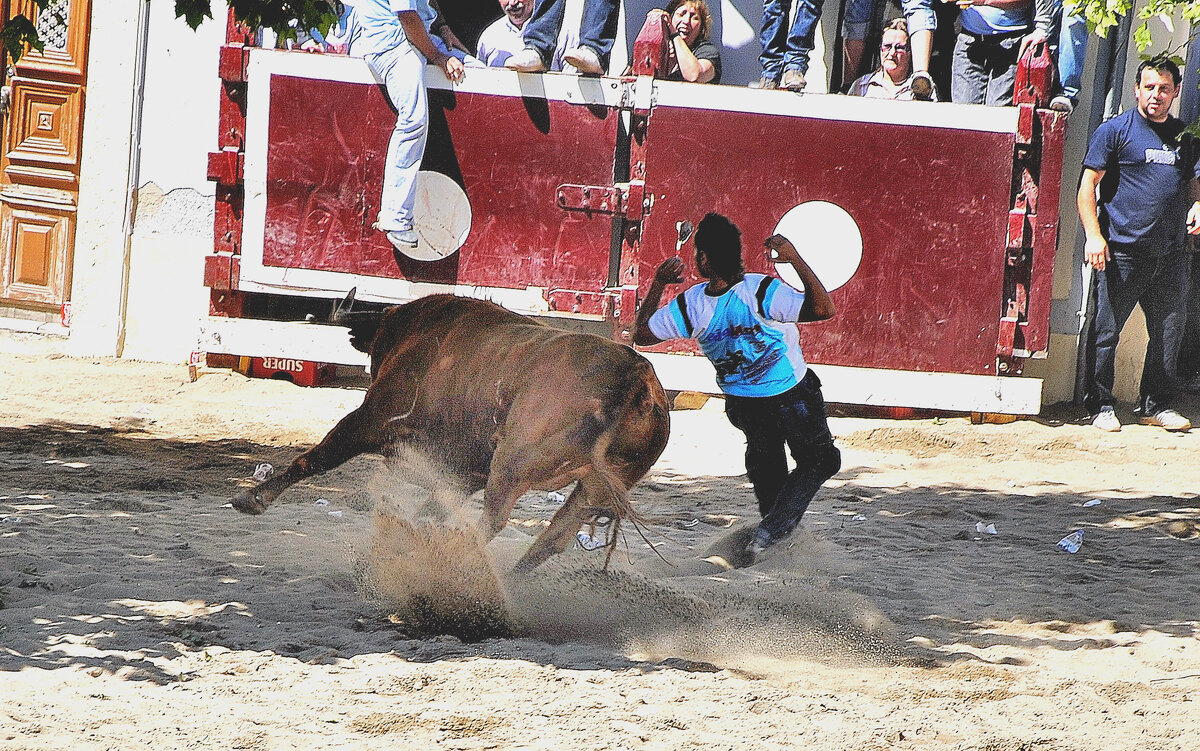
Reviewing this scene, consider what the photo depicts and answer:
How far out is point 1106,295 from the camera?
299 inches

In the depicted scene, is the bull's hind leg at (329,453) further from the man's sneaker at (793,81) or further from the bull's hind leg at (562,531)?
the man's sneaker at (793,81)

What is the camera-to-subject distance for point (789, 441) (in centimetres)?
425

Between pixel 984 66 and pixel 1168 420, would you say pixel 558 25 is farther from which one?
pixel 1168 420

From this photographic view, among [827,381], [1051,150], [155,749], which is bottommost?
[155,749]

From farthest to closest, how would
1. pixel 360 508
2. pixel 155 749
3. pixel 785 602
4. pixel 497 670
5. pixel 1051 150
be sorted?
pixel 1051 150, pixel 360 508, pixel 785 602, pixel 497 670, pixel 155 749

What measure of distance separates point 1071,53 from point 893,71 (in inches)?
41.9

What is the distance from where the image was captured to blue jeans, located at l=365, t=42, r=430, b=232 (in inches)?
286

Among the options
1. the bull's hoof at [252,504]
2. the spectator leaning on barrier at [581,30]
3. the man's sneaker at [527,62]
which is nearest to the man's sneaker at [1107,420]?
the spectator leaning on barrier at [581,30]

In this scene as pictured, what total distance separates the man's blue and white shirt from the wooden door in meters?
5.88

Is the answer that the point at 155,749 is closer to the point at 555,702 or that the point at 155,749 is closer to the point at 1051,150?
the point at 555,702

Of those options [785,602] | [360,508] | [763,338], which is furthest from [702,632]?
[360,508]

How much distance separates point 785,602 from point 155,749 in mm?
2128

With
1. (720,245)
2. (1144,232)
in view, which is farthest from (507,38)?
(720,245)

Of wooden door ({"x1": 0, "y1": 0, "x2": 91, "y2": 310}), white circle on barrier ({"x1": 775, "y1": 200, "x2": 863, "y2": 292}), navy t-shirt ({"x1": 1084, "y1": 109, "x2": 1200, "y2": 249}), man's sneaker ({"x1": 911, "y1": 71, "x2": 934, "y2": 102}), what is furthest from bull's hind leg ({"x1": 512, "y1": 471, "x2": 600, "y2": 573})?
wooden door ({"x1": 0, "y1": 0, "x2": 91, "y2": 310})
